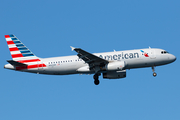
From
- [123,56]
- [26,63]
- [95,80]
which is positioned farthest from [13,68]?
[123,56]

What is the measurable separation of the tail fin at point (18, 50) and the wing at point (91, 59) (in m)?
8.58

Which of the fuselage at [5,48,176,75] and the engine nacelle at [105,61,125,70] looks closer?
the engine nacelle at [105,61,125,70]

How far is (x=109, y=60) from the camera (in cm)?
4878

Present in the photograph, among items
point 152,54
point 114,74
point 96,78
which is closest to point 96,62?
point 96,78

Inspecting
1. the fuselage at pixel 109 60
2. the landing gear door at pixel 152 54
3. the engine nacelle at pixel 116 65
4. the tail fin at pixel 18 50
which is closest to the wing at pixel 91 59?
the engine nacelle at pixel 116 65

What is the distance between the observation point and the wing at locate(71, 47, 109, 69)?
4566 centimetres

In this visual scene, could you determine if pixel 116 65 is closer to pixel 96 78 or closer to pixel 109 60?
pixel 109 60

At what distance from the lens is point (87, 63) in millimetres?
48906

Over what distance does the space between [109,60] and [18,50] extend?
51.0 ft

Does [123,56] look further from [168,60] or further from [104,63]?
[168,60]

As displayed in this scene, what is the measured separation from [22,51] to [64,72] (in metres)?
8.31

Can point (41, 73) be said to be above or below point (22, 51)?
below

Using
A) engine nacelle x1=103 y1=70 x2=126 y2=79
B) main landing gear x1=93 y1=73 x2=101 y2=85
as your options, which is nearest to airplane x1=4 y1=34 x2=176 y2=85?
engine nacelle x1=103 y1=70 x2=126 y2=79

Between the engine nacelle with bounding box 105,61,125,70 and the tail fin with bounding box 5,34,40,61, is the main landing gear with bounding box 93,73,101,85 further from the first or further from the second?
the tail fin with bounding box 5,34,40,61
